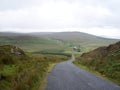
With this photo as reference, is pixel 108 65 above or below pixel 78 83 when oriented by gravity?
Answer: below

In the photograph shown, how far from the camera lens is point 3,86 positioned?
19.1 metres

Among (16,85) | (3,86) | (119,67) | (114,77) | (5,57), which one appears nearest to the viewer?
(16,85)

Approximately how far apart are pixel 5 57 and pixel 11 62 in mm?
1293

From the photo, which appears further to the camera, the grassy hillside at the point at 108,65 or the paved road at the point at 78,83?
the grassy hillside at the point at 108,65

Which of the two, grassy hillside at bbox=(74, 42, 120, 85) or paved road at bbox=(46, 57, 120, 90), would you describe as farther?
grassy hillside at bbox=(74, 42, 120, 85)

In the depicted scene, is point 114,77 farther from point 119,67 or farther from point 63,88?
point 63,88

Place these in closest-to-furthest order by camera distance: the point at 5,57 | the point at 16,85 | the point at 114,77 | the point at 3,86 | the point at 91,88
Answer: the point at 16,85
the point at 3,86
the point at 91,88
the point at 114,77
the point at 5,57

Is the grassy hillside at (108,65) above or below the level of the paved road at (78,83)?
below

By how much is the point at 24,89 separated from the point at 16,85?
665 mm

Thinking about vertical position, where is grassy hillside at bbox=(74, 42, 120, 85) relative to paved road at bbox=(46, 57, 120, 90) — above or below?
below

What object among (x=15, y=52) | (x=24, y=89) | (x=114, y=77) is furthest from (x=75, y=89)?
(x=15, y=52)

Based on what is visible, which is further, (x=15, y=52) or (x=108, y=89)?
(x=15, y=52)

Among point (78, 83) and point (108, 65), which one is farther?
point (108, 65)

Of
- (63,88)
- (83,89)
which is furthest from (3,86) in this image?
(83,89)
